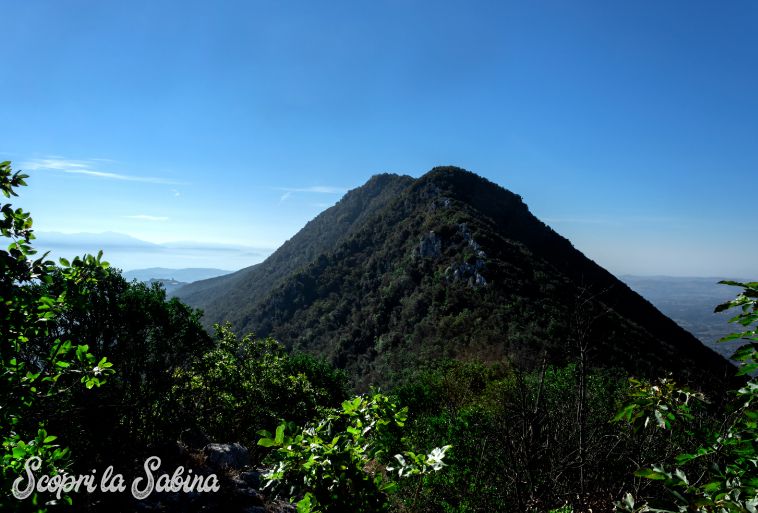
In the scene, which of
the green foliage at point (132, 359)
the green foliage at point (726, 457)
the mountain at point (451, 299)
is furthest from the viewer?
the mountain at point (451, 299)

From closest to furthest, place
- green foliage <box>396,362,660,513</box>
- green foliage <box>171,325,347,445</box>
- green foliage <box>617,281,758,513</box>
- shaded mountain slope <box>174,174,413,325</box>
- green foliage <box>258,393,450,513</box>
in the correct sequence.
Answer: green foliage <box>617,281,758,513</box>, green foliage <box>258,393,450,513</box>, green foliage <box>396,362,660,513</box>, green foliage <box>171,325,347,445</box>, shaded mountain slope <box>174,174,413,325</box>

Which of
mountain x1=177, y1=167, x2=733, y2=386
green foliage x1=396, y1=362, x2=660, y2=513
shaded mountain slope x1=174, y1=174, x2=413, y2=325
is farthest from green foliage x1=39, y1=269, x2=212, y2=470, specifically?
shaded mountain slope x1=174, y1=174, x2=413, y2=325

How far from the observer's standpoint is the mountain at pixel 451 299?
43.0 meters

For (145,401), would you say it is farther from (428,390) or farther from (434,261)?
(434,261)

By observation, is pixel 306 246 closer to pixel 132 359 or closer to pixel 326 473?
pixel 132 359

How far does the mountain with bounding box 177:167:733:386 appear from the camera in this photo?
Result: 141ft

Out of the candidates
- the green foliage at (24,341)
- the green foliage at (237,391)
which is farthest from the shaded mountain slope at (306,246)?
the green foliage at (24,341)

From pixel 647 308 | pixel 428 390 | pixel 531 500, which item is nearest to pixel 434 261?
pixel 647 308

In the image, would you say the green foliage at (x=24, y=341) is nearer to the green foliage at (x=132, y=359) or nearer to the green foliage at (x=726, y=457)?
the green foliage at (x=726, y=457)

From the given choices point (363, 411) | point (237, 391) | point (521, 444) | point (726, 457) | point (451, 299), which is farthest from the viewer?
point (451, 299)

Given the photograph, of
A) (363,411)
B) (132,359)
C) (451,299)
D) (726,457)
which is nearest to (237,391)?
(132,359)

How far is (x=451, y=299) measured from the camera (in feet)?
185

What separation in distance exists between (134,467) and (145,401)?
2.77m

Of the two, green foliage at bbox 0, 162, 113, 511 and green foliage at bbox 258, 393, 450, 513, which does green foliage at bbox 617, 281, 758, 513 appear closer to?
green foliage at bbox 258, 393, 450, 513
